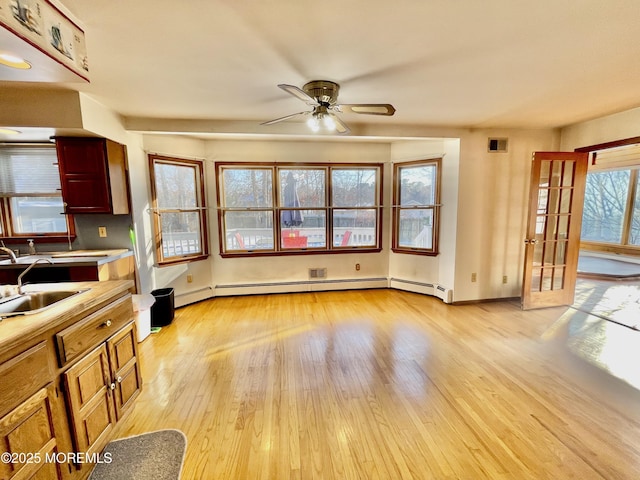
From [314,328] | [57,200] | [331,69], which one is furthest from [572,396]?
[57,200]

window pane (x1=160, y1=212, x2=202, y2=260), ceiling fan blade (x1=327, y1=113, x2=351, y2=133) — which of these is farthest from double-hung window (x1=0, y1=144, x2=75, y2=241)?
ceiling fan blade (x1=327, y1=113, x2=351, y2=133)

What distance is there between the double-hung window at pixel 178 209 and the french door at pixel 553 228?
4503 mm

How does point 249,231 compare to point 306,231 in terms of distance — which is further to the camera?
point 306,231

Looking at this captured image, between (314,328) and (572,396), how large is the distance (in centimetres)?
227

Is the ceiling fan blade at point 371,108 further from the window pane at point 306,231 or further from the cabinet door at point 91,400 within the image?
the cabinet door at point 91,400

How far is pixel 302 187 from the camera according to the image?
14.2 feet

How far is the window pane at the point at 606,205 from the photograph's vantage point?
22.5 feet

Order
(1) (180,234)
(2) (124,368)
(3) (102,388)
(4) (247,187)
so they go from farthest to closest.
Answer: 1. (4) (247,187)
2. (1) (180,234)
3. (2) (124,368)
4. (3) (102,388)

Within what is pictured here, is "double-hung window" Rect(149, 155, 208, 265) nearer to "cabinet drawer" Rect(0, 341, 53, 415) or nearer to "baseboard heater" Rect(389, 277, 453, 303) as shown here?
"cabinet drawer" Rect(0, 341, 53, 415)

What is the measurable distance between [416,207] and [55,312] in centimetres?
410

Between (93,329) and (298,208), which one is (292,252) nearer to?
(298,208)


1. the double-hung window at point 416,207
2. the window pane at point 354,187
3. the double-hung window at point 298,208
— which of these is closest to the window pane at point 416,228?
the double-hung window at point 416,207

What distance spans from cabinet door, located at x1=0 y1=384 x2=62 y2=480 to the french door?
4578mm

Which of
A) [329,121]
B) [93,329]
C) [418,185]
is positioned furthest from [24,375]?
[418,185]
